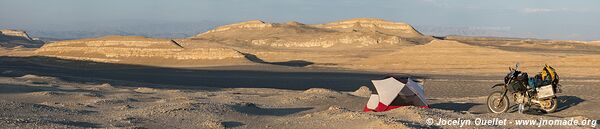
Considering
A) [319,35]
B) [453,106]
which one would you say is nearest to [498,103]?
[453,106]

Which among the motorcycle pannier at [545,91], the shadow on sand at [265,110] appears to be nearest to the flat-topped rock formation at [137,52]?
the shadow on sand at [265,110]

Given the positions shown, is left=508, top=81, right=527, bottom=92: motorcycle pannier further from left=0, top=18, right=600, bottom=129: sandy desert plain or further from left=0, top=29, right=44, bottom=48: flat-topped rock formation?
left=0, top=29, right=44, bottom=48: flat-topped rock formation

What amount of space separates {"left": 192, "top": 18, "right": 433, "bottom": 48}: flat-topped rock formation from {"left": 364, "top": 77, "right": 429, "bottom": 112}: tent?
77607 mm

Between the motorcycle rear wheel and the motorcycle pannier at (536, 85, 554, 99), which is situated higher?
the motorcycle pannier at (536, 85, 554, 99)

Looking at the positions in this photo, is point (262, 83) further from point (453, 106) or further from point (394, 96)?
point (394, 96)

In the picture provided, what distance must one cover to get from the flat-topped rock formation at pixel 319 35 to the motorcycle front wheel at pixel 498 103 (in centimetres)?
7846

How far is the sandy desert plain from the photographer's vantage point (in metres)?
13.9

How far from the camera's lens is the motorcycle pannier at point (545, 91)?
15.4 meters

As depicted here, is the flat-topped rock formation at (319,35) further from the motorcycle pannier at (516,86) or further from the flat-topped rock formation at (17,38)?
the motorcycle pannier at (516,86)

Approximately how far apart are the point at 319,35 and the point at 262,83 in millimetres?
69948

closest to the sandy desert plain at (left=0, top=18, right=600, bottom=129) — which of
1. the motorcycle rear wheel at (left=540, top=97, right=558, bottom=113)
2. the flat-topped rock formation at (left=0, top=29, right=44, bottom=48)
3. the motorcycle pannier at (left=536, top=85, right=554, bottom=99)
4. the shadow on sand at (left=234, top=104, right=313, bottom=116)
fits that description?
the shadow on sand at (left=234, top=104, right=313, bottom=116)

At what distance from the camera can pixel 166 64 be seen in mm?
67625

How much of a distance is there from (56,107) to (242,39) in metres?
96.6

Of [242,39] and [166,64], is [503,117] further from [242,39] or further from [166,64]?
[242,39]
